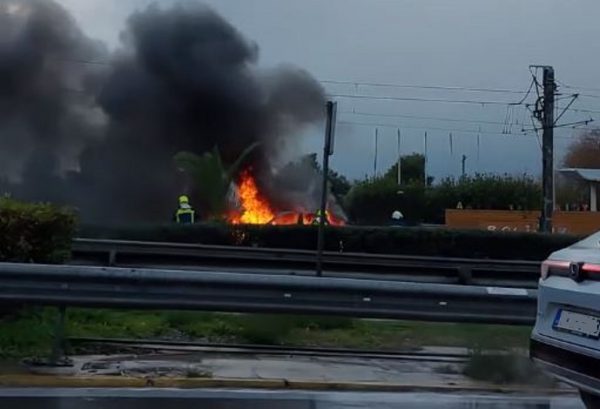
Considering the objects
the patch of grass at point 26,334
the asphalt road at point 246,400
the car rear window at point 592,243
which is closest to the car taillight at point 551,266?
the car rear window at point 592,243

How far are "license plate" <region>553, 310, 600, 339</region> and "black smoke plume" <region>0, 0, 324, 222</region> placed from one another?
37.7 metres

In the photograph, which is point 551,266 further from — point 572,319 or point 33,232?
point 33,232

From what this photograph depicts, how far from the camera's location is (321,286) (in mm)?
8164

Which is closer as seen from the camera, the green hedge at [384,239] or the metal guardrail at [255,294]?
the metal guardrail at [255,294]

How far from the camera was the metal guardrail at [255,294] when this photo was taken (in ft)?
26.0

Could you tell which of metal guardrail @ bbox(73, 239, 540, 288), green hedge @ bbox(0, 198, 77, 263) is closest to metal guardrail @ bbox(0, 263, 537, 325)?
green hedge @ bbox(0, 198, 77, 263)

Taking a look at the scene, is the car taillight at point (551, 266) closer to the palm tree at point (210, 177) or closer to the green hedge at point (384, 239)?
the green hedge at point (384, 239)

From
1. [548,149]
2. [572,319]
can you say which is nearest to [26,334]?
[572,319]

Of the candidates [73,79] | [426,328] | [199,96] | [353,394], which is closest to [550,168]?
[199,96]

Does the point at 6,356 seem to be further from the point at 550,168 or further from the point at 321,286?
the point at 550,168

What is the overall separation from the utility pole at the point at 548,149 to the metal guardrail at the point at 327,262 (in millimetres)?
17239

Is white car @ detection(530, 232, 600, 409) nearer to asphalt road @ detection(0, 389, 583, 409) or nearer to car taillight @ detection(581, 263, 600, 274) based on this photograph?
car taillight @ detection(581, 263, 600, 274)

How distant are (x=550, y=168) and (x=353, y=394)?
109ft

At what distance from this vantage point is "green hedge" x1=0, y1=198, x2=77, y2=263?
936cm
